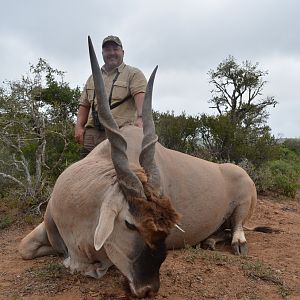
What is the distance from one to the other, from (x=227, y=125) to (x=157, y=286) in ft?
31.3

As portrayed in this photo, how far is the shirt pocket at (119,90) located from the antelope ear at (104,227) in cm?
236

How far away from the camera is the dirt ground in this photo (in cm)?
389

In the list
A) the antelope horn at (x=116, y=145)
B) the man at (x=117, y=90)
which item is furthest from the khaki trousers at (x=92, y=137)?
the antelope horn at (x=116, y=145)

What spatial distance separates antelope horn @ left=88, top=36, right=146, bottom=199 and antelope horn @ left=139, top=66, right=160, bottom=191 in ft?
0.84

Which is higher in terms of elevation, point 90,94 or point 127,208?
point 90,94

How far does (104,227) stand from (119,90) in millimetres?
2585

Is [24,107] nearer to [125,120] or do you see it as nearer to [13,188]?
[13,188]

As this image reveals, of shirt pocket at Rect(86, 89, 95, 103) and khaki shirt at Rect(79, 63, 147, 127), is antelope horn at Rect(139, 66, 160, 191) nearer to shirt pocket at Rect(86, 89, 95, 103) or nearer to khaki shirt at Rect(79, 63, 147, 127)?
khaki shirt at Rect(79, 63, 147, 127)

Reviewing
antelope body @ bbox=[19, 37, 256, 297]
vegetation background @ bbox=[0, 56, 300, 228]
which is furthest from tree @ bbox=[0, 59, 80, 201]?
antelope body @ bbox=[19, 37, 256, 297]

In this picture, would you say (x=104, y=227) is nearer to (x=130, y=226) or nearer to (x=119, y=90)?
(x=130, y=226)

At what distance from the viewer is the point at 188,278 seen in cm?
423

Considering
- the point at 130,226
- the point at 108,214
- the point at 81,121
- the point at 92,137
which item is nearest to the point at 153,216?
the point at 130,226

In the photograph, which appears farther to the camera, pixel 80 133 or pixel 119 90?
pixel 80 133

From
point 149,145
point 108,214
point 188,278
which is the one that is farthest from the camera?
point 188,278
